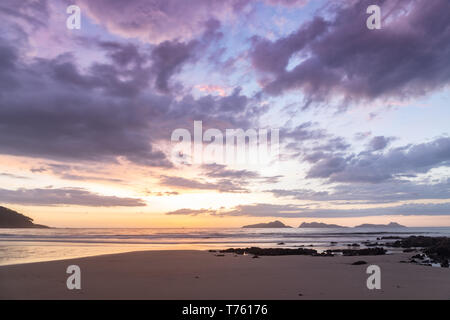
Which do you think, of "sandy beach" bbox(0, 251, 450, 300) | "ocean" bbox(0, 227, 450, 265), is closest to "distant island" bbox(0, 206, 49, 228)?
"ocean" bbox(0, 227, 450, 265)

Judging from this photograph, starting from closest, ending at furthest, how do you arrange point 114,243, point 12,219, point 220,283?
point 220,283 < point 114,243 < point 12,219

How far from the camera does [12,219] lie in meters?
145

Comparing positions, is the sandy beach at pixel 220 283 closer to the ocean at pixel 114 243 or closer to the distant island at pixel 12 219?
the ocean at pixel 114 243

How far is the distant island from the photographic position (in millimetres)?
142375

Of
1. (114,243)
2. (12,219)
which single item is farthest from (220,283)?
(12,219)

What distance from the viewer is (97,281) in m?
12.7

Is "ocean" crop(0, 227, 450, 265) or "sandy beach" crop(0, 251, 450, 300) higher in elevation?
"sandy beach" crop(0, 251, 450, 300)

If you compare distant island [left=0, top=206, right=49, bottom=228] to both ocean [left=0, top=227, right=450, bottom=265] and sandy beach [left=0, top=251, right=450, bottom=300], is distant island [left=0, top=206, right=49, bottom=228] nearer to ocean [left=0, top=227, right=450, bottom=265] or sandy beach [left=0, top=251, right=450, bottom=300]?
ocean [left=0, top=227, right=450, bottom=265]

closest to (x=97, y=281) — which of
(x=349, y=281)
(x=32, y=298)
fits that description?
(x=32, y=298)

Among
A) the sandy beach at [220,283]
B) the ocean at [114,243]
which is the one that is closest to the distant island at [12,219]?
the ocean at [114,243]

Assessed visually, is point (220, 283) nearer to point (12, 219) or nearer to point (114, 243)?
point (114, 243)

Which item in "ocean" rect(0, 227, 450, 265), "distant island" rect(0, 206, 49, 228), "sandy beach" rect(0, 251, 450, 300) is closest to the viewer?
"sandy beach" rect(0, 251, 450, 300)

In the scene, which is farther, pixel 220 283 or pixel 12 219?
pixel 12 219
